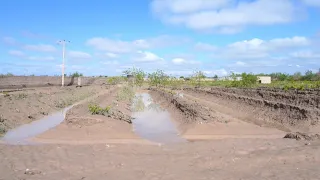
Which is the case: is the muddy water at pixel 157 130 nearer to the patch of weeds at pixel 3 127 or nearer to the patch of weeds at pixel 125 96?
the patch of weeds at pixel 3 127

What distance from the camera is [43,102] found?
25016 mm

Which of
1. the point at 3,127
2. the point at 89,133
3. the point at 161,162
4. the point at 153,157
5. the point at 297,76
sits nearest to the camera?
the point at 161,162

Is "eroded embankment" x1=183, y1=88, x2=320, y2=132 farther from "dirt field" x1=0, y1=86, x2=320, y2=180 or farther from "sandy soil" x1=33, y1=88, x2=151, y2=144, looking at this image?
"sandy soil" x1=33, y1=88, x2=151, y2=144

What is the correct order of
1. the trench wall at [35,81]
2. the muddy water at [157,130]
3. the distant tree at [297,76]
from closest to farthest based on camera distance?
1. the muddy water at [157,130]
2. the trench wall at [35,81]
3. the distant tree at [297,76]

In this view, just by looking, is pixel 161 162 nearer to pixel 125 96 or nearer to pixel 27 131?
pixel 27 131

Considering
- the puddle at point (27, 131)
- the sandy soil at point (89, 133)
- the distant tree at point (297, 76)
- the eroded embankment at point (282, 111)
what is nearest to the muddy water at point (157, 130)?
the sandy soil at point (89, 133)

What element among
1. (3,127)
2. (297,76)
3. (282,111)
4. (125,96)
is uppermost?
(297,76)

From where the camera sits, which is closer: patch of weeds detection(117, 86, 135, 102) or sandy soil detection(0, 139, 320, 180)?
sandy soil detection(0, 139, 320, 180)

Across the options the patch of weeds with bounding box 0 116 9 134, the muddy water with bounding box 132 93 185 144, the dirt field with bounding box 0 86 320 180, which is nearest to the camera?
the dirt field with bounding box 0 86 320 180

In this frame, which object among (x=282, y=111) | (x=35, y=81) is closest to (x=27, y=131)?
(x=282, y=111)

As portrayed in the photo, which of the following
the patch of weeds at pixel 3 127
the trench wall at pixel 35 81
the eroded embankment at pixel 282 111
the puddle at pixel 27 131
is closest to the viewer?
the puddle at pixel 27 131

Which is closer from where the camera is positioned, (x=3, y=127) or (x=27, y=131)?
(x=3, y=127)

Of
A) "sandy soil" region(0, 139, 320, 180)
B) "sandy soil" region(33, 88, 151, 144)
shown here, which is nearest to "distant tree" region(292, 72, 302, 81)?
"sandy soil" region(33, 88, 151, 144)

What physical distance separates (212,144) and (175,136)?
3723 mm
